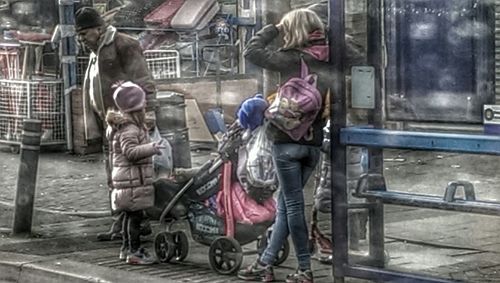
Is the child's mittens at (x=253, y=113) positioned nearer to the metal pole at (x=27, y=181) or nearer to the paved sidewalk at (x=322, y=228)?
the paved sidewalk at (x=322, y=228)

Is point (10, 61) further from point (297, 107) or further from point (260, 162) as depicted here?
point (297, 107)

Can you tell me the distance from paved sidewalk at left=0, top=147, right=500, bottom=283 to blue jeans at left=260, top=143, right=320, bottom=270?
37 centimetres

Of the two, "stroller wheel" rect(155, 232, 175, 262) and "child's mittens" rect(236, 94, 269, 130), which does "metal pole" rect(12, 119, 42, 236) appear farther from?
"child's mittens" rect(236, 94, 269, 130)

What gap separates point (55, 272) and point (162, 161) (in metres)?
1.20

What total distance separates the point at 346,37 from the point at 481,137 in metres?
1.04

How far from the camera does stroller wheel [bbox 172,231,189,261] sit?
7680 millimetres

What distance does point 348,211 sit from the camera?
6766 mm

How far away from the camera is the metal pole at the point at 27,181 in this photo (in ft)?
29.2

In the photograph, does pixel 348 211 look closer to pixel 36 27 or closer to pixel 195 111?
pixel 195 111

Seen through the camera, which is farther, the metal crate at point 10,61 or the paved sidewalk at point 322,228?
the metal crate at point 10,61

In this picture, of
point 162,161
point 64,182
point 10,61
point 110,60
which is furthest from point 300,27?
point 10,61

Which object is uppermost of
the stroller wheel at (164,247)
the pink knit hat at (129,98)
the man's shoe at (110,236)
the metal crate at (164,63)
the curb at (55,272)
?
the metal crate at (164,63)

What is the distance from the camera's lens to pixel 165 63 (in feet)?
39.2

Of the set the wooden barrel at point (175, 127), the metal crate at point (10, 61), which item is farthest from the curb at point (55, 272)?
the metal crate at point (10, 61)
